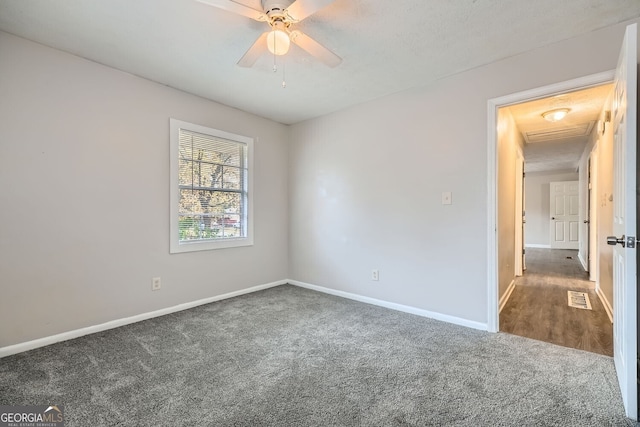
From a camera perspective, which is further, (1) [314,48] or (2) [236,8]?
(1) [314,48]

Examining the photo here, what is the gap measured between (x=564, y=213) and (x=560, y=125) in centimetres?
501

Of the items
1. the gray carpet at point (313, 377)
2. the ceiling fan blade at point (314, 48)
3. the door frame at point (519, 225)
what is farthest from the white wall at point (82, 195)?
the door frame at point (519, 225)

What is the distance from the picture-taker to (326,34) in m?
2.22

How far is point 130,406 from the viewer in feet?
5.37

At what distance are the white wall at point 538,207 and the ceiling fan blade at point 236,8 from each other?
32.3 feet

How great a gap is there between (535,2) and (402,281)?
98.3 inches

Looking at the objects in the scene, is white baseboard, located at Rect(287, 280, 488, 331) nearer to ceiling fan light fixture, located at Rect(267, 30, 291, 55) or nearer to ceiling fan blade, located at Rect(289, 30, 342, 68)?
ceiling fan blade, located at Rect(289, 30, 342, 68)

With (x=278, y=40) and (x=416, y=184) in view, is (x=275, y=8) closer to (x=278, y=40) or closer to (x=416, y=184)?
(x=278, y=40)

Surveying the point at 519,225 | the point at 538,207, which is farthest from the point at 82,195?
the point at 538,207

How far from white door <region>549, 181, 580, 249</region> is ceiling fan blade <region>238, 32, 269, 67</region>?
897 centimetres

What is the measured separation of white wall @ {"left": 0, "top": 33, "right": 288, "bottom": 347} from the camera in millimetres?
2270

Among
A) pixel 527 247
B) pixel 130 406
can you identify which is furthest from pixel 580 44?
pixel 527 247

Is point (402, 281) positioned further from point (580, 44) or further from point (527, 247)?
point (527, 247)

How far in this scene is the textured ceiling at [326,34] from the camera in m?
1.93
